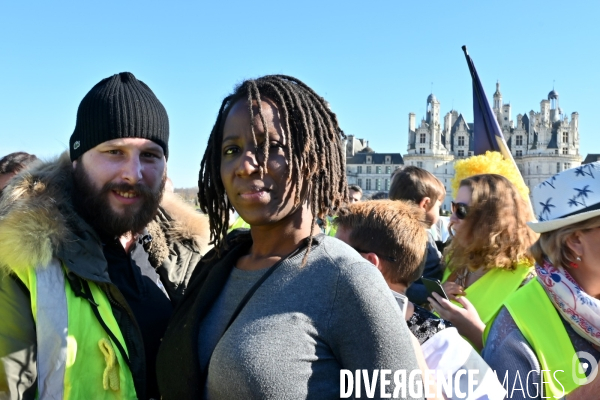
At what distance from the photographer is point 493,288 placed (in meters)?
2.99

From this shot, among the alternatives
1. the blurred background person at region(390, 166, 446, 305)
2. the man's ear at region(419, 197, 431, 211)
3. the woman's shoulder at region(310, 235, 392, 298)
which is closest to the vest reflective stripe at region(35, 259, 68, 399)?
the woman's shoulder at region(310, 235, 392, 298)

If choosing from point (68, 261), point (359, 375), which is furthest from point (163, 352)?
point (359, 375)

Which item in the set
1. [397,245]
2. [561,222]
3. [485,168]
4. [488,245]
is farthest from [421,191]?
[561,222]

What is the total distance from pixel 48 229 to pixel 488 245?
2.30 meters

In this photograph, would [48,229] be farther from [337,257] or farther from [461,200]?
[461,200]

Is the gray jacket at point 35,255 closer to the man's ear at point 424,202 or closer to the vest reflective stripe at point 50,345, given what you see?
the vest reflective stripe at point 50,345

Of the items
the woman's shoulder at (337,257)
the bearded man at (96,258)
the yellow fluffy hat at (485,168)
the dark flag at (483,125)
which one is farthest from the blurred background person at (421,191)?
the woman's shoulder at (337,257)

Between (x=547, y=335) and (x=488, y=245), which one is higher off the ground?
(x=488, y=245)

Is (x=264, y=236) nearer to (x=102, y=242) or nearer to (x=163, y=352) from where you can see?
(x=163, y=352)

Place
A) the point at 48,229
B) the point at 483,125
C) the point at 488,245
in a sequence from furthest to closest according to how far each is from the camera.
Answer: the point at 483,125
the point at 488,245
the point at 48,229

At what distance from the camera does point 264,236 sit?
61.1 inches

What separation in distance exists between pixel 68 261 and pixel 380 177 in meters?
72.4

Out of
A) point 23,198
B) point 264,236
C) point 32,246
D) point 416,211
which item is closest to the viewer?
point 264,236

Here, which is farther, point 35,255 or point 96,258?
point 96,258
